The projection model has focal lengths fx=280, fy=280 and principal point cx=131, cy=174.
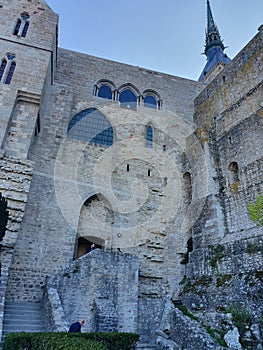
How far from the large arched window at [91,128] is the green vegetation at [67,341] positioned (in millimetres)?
9498

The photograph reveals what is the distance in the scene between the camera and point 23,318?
7.74 metres

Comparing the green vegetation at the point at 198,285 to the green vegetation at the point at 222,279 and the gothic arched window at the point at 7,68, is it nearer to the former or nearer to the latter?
the green vegetation at the point at 222,279

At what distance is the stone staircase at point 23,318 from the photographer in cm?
704

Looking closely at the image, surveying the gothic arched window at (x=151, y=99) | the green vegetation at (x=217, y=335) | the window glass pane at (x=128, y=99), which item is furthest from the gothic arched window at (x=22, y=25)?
the green vegetation at (x=217, y=335)

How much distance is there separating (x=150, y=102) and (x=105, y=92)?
279cm

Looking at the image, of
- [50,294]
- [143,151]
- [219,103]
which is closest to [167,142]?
[143,151]

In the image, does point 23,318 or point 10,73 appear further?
point 10,73

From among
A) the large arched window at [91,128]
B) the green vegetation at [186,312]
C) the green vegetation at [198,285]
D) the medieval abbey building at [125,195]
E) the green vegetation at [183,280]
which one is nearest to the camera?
the medieval abbey building at [125,195]

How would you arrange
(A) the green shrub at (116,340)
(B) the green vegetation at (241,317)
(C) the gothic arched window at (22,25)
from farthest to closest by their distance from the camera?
1. (C) the gothic arched window at (22,25)
2. (B) the green vegetation at (241,317)
3. (A) the green shrub at (116,340)

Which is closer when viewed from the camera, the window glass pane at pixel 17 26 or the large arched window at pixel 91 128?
the window glass pane at pixel 17 26

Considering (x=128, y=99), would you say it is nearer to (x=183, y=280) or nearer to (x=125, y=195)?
(x=125, y=195)

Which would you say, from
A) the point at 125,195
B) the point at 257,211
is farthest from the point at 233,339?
the point at 125,195

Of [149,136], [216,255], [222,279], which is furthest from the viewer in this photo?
[149,136]

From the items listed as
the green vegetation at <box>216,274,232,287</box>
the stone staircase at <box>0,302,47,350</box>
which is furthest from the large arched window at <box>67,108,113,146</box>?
the green vegetation at <box>216,274,232,287</box>
